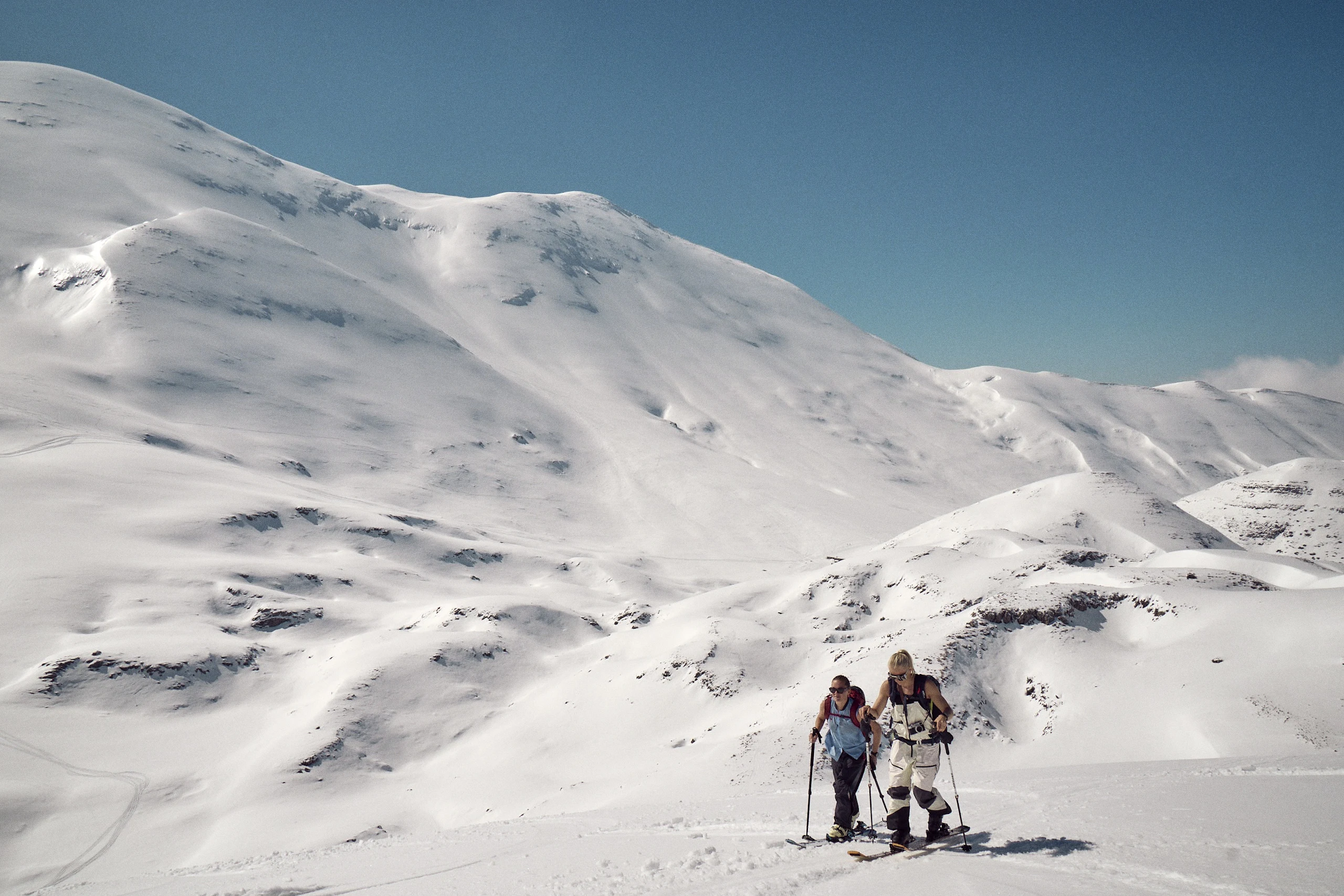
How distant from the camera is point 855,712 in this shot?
9141 millimetres

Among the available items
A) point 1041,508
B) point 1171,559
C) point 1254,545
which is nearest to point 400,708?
point 1171,559

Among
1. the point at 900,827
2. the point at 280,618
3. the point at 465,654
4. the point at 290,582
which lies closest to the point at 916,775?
the point at 900,827

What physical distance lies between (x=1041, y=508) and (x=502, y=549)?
178 ft

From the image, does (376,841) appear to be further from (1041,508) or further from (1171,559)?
(1041,508)

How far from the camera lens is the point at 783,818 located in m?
11.0

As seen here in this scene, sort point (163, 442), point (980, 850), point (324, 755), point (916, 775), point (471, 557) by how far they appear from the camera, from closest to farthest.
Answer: point (980, 850), point (916, 775), point (324, 755), point (471, 557), point (163, 442)

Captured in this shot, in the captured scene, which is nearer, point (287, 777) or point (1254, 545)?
point (287, 777)

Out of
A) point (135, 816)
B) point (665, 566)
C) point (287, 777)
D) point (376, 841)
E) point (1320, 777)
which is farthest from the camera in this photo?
point (665, 566)

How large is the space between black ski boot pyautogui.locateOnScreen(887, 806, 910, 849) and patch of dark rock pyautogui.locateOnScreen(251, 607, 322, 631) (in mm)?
50792

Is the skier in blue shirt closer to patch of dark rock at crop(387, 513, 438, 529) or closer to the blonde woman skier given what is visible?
the blonde woman skier

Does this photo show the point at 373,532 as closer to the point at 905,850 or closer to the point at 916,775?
the point at 916,775

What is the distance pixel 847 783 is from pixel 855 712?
0.90 metres

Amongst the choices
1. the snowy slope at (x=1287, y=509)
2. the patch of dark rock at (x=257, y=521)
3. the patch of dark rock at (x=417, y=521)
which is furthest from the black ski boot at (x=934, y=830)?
the patch of dark rock at (x=417, y=521)

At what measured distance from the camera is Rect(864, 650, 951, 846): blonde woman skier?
8.45 metres
